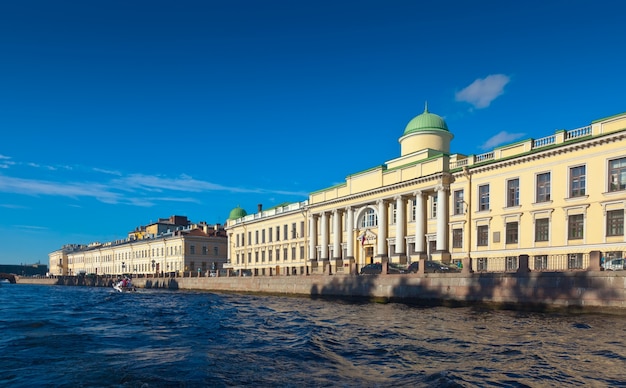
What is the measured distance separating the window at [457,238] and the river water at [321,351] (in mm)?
17147

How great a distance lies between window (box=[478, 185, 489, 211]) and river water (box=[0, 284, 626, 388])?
16.7m

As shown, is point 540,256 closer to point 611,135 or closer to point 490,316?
point 611,135

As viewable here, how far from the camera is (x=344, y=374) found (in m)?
11.4

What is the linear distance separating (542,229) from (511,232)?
2.48 meters

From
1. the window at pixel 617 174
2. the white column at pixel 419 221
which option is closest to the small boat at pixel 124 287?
the white column at pixel 419 221

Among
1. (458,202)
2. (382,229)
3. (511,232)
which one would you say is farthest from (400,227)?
(511,232)

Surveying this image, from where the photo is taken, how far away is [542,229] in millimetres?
34031

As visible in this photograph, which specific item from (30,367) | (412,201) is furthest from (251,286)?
(30,367)

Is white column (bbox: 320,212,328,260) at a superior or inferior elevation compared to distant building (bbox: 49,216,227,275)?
superior

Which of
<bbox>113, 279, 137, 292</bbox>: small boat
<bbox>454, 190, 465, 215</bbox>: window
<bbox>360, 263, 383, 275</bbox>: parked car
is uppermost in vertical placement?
<bbox>454, 190, 465, 215</bbox>: window

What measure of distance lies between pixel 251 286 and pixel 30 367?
37577mm

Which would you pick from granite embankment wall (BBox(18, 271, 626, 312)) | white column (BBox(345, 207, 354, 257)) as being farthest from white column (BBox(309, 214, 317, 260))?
granite embankment wall (BBox(18, 271, 626, 312))

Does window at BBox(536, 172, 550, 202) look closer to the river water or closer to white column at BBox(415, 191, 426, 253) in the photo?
white column at BBox(415, 191, 426, 253)

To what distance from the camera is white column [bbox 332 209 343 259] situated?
176ft
